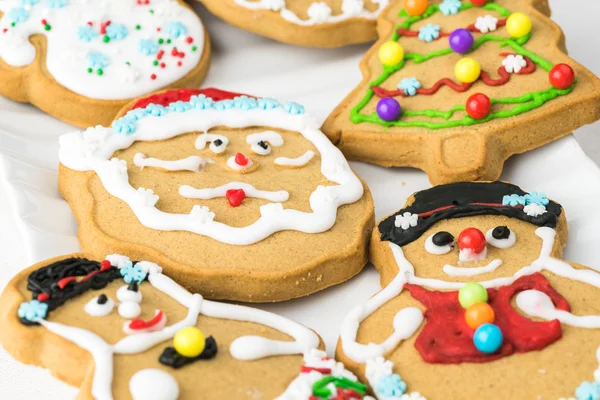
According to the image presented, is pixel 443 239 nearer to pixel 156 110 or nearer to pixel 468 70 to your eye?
pixel 468 70

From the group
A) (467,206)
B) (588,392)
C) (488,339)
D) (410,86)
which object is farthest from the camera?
(410,86)

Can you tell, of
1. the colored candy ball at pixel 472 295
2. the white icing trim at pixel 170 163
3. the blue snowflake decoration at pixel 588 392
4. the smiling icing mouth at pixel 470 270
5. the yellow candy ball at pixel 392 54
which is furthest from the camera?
the yellow candy ball at pixel 392 54

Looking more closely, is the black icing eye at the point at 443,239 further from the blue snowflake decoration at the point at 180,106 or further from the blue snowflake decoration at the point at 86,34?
the blue snowflake decoration at the point at 86,34

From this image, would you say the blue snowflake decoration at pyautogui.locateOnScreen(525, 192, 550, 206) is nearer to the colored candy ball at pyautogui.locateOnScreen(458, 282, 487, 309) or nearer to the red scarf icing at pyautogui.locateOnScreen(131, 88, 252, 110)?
the colored candy ball at pyautogui.locateOnScreen(458, 282, 487, 309)

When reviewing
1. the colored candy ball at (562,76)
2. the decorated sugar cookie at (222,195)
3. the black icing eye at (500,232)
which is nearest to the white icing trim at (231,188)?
the decorated sugar cookie at (222,195)

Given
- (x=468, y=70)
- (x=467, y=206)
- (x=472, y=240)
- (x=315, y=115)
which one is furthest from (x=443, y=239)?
(x=315, y=115)

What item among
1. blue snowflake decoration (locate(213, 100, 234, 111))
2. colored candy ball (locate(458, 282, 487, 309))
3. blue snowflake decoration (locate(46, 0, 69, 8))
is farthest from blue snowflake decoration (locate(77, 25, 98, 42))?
colored candy ball (locate(458, 282, 487, 309))

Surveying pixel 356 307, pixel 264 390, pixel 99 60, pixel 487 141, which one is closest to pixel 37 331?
pixel 264 390
